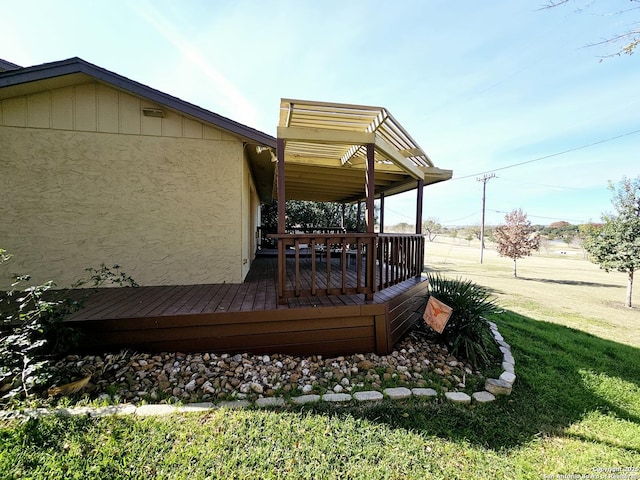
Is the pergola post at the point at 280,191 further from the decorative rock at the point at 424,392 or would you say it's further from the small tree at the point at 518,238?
the small tree at the point at 518,238

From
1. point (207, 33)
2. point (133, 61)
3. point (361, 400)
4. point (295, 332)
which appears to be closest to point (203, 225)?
point (295, 332)

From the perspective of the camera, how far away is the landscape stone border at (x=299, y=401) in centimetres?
216

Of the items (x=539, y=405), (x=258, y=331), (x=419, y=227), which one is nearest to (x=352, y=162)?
(x=419, y=227)

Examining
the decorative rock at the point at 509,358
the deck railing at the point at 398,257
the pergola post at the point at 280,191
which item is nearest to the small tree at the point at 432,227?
the deck railing at the point at 398,257

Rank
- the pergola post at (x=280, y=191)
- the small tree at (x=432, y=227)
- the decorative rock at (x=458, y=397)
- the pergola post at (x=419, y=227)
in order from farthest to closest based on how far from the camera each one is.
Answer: the small tree at (x=432, y=227) < the pergola post at (x=419, y=227) < the pergola post at (x=280, y=191) < the decorative rock at (x=458, y=397)

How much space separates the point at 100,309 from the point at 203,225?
1961mm

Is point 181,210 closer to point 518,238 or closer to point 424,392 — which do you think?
point 424,392

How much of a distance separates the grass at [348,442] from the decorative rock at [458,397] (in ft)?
0.28

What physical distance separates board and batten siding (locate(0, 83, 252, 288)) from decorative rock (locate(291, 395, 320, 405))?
2862 mm

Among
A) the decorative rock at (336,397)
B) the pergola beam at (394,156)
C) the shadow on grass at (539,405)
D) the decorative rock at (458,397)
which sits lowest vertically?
the shadow on grass at (539,405)

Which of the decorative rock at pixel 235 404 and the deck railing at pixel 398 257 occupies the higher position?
the deck railing at pixel 398 257

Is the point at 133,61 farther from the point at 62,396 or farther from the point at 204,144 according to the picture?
the point at 62,396

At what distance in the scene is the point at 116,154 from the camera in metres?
4.55

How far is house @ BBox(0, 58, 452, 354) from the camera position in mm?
3387
